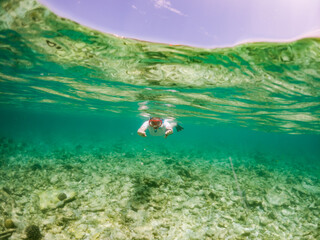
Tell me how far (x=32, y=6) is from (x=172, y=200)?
9.68 meters

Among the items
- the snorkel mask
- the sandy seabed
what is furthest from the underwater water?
the snorkel mask

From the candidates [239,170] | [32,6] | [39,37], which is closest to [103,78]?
[39,37]

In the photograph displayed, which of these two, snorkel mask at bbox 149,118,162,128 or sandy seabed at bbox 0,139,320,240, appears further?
snorkel mask at bbox 149,118,162,128

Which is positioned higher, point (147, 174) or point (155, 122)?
point (155, 122)

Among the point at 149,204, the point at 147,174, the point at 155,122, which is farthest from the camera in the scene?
the point at 147,174

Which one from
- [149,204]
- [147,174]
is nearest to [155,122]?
[149,204]

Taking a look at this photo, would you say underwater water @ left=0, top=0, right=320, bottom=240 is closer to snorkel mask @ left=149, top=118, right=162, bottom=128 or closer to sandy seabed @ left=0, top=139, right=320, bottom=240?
sandy seabed @ left=0, top=139, right=320, bottom=240

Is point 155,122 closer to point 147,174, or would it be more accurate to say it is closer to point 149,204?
point 149,204

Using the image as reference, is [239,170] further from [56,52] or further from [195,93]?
[56,52]

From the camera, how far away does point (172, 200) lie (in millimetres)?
8039

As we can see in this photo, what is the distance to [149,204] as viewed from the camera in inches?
297

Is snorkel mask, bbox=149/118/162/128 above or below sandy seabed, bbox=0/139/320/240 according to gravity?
above

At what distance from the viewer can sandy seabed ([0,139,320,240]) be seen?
6.29 meters

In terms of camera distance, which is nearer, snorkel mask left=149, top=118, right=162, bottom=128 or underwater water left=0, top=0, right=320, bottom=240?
underwater water left=0, top=0, right=320, bottom=240
